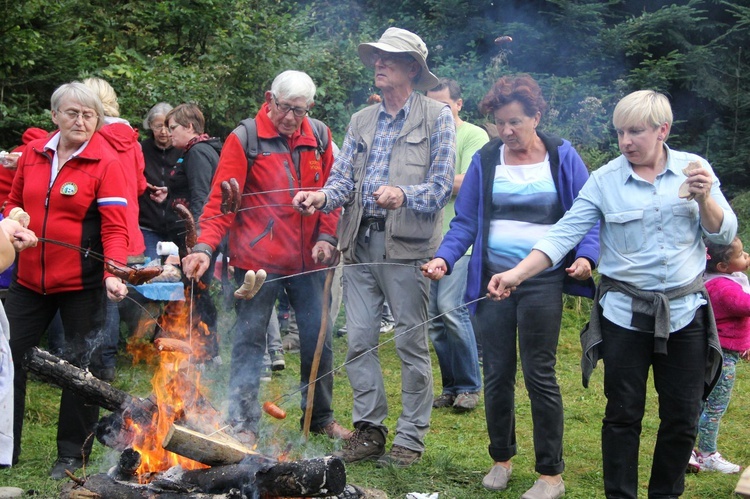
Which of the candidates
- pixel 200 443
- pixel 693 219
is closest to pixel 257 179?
pixel 200 443

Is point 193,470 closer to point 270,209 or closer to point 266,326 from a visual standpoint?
point 266,326

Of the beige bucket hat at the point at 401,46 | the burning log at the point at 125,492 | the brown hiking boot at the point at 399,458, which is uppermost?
the beige bucket hat at the point at 401,46

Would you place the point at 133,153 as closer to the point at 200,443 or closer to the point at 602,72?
the point at 200,443

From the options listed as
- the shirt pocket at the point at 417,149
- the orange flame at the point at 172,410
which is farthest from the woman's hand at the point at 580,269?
the orange flame at the point at 172,410

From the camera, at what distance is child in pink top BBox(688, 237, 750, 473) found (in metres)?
5.21

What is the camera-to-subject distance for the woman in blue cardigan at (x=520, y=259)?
4.70 meters

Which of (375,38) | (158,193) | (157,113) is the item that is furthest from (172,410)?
(375,38)

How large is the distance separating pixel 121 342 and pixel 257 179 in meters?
2.78

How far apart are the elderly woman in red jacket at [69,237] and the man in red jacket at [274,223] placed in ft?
2.03

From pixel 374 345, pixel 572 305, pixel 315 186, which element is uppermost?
pixel 315 186

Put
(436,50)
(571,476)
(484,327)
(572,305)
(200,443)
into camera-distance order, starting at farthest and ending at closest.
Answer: (436,50) → (572,305) → (571,476) → (484,327) → (200,443)

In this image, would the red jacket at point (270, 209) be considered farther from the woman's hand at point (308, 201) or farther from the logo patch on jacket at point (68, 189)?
the logo patch on jacket at point (68, 189)

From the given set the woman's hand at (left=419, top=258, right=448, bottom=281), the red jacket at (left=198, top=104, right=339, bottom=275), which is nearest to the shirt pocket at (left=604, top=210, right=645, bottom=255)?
the woman's hand at (left=419, top=258, right=448, bottom=281)

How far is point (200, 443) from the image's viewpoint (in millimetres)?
3953
